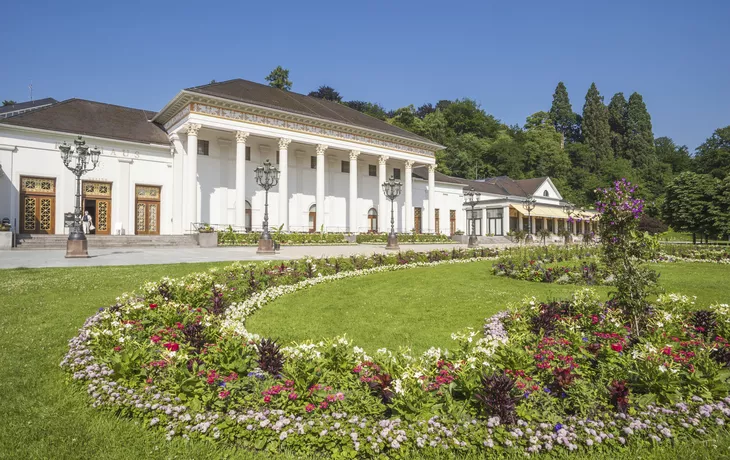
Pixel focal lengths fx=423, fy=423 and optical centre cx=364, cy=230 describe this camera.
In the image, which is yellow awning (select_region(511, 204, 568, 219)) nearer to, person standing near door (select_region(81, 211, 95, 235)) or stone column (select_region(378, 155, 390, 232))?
stone column (select_region(378, 155, 390, 232))

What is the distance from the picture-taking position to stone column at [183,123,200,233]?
25969 mm

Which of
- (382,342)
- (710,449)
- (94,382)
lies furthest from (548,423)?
(94,382)

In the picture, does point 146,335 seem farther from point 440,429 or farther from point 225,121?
point 225,121

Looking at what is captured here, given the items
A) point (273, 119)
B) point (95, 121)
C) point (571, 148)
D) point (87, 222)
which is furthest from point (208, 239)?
point (571, 148)

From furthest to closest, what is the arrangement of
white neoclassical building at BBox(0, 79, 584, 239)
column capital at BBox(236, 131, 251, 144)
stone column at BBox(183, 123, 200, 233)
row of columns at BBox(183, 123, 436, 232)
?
column capital at BBox(236, 131, 251, 144), row of columns at BBox(183, 123, 436, 232), stone column at BBox(183, 123, 200, 233), white neoclassical building at BBox(0, 79, 584, 239)

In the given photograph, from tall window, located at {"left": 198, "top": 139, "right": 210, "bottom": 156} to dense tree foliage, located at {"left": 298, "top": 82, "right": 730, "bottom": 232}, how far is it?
3268cm

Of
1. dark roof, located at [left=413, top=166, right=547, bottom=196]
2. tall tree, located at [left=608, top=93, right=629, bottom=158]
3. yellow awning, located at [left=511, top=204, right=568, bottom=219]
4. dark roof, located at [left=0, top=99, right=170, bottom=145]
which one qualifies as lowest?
yellow awning, located at [left=511, top=204, right=568, bottom=219]

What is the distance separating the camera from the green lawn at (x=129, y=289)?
287 cm

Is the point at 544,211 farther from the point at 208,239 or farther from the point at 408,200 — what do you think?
the point at 208,239

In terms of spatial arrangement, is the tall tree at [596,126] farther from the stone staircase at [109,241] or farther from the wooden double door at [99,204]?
the wooden double door at [99,204]

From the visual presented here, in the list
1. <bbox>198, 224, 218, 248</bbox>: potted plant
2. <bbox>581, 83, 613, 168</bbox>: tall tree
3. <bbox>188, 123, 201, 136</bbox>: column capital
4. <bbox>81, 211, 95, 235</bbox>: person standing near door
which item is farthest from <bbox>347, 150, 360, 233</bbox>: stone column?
<bbox>581, 83, 613, 168</bbox>: tall tree

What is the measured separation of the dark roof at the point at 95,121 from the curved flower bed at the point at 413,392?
25493mm

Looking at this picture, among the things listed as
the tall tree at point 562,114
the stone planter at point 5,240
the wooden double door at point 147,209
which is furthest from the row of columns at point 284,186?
the tall tree at point 562,114

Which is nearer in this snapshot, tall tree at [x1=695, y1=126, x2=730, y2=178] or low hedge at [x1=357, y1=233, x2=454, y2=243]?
low hedge at [x1=357, y1=233, x2=454, y2=243]
